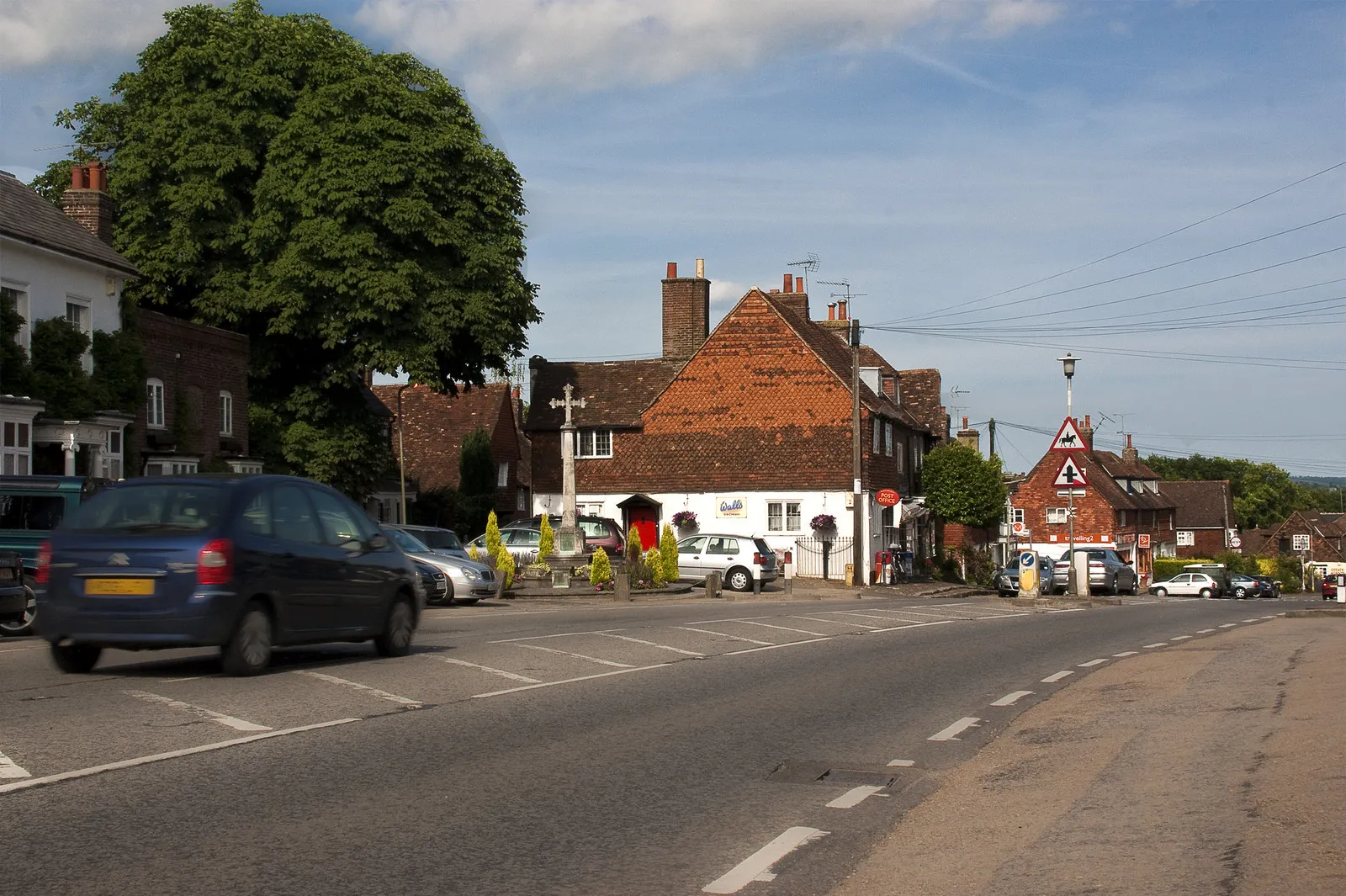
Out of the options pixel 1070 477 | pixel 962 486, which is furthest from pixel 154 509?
pixel 962 486

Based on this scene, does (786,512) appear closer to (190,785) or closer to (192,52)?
(192,52)

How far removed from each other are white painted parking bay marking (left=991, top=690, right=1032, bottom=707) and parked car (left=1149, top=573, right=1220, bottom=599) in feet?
185

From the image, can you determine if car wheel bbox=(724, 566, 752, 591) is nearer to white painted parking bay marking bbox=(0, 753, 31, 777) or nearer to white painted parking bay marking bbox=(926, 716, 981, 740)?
white painted parking bay marking bbox=(926, 716, 981, 740)

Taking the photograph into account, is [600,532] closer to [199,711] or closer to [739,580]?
[739,580]

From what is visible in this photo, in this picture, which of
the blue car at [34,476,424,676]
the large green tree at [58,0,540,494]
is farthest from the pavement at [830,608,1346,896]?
the large green tree at [58,0,540,494]

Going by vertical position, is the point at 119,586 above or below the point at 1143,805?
above

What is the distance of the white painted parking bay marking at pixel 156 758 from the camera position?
7.81 meters

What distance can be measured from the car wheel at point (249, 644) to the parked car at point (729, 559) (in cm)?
2589

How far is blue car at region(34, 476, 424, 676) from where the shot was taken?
11992 millimetres

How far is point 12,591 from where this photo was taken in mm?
17203

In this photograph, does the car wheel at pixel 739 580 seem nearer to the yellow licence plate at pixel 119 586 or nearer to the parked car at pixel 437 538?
the parked car at pixel 437 538

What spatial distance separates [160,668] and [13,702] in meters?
2.54

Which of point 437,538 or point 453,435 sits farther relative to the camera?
point 453,435

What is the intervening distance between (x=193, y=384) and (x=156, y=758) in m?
30.3
